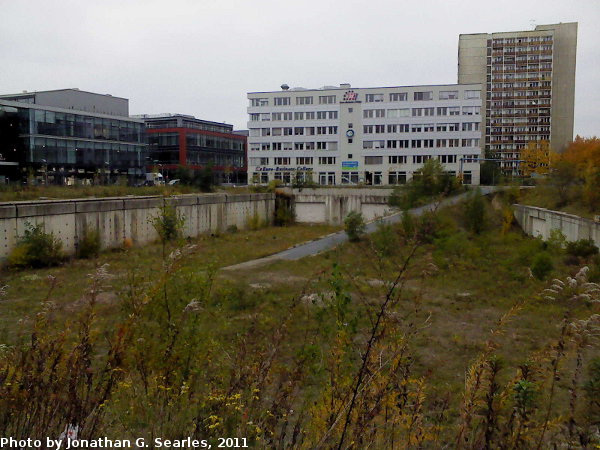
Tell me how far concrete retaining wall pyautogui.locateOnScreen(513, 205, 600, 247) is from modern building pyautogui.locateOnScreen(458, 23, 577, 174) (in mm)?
70806

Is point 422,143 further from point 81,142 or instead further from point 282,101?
point 81,142

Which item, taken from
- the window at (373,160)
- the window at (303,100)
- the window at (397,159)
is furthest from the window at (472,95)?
the window at (303,100)

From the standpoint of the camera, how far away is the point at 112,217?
3041 centimetres

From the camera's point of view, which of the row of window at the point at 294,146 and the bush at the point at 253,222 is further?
the row of window at the point at 294,146

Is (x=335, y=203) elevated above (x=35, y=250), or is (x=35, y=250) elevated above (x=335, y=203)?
(x=335, y=203)

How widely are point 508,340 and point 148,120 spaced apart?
268 feet

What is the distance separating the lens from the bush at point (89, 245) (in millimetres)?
27531

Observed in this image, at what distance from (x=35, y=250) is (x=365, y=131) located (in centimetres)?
5486

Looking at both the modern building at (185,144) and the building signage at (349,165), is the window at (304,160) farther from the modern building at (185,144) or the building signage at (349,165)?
the modern building at (185,144)

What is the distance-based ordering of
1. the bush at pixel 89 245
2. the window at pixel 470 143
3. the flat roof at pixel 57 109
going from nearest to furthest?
the bush at pixel 89 245
the flat roof at pixel 57 109
the window at pixel 470 143

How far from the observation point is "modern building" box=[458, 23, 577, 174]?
103m

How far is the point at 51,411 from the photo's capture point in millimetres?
3877

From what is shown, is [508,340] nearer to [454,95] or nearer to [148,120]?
[454,95]

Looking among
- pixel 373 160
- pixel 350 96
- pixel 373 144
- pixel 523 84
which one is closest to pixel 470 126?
pixel 373 144
